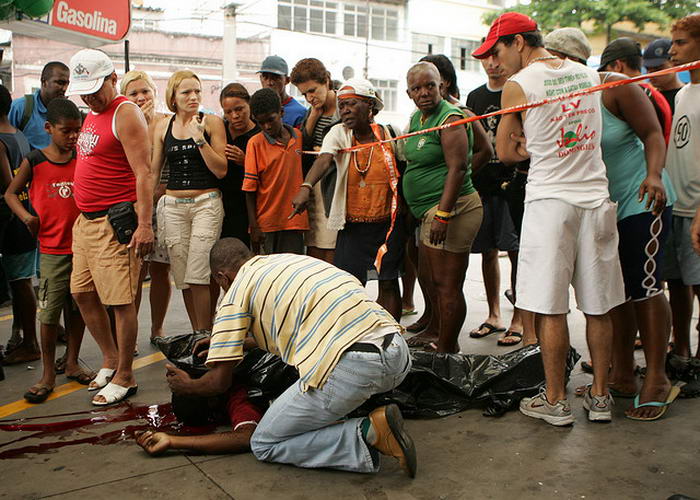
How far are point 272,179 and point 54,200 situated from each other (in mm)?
1443

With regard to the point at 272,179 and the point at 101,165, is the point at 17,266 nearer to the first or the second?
→ the point at 101,165

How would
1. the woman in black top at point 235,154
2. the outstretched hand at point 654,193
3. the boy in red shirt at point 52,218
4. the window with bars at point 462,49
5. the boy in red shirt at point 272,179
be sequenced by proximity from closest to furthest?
the outstretched hand at point 654,193 < the boy in red shirt at point 52,218 < the boy in red shirt at point 272,179 < the woman in black top at point 235,154 < the window with bars at point 462,49

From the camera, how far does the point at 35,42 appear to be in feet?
67.7

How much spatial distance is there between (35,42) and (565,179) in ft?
68.9

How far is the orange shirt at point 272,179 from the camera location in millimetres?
4855

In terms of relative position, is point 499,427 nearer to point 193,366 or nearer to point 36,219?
point 193,366

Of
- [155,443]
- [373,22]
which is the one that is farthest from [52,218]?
[373,22]

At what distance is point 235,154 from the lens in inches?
194

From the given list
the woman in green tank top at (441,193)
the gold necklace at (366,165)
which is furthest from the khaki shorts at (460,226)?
the gold necklace at (366,165)

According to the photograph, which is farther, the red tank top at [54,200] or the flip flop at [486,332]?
the flip flop at [486,332]

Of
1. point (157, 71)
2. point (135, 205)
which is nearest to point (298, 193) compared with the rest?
point (135, 205)

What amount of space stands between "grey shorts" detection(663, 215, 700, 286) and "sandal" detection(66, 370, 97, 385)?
3.61 meters

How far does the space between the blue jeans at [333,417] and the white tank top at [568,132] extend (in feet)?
3.80

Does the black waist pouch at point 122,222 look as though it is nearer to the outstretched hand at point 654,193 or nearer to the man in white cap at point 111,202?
the man in white cap at point 111,202
